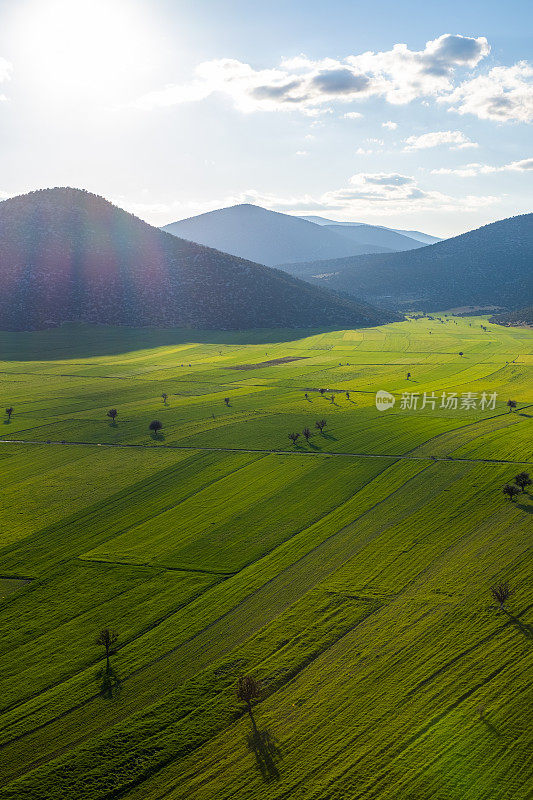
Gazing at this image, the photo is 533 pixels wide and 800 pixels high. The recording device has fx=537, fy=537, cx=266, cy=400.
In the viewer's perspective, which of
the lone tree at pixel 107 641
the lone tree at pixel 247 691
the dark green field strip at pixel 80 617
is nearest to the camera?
the lone tree at pixel 247 691

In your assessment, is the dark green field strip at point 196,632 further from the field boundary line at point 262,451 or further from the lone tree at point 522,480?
the field boundary line at point 262,451

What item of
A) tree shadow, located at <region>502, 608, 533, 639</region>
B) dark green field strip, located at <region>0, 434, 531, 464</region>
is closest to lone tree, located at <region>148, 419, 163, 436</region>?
dark green field strip, located at <region>0, 434, 531, 464</region>

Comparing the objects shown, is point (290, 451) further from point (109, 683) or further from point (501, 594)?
point (109, 683)

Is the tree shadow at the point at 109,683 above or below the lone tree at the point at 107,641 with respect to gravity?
below

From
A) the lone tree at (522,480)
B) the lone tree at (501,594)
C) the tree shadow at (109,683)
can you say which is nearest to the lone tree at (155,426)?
the lone tree at (522,480)

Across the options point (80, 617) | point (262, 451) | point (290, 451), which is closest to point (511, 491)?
point (290, 451)

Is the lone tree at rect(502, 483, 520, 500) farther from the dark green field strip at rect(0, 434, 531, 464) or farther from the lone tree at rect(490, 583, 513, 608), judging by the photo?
the lone tree at rect(490, 583, 513, 608)
